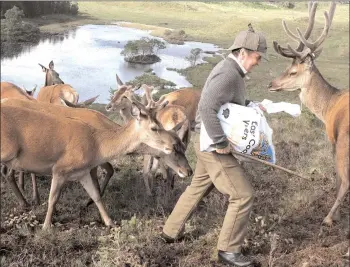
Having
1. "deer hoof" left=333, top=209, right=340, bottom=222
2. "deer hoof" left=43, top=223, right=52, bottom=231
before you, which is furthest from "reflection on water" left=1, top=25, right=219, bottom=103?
"deer hoof" left=333, top=209, right=340, bottom=222

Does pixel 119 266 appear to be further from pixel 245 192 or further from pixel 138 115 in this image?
pixel 138 115

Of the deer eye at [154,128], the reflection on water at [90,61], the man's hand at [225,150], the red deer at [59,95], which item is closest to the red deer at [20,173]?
the deer eye at [154,128]

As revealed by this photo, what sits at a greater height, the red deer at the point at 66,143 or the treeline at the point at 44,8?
the red deer at the point at 66,143

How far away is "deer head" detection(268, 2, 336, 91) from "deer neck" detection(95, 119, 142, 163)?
226cm

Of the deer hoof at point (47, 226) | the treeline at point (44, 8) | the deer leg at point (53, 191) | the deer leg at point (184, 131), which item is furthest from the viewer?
the treeline at point (44, 8)

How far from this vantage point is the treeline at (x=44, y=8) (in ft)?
97.2

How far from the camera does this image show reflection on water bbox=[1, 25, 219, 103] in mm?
17547

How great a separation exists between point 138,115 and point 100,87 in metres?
12.0

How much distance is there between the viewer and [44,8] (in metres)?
31.1

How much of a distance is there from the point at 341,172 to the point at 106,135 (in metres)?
2.65

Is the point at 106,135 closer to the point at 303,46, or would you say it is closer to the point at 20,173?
the point at 20,173

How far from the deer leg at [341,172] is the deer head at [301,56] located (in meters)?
1.62

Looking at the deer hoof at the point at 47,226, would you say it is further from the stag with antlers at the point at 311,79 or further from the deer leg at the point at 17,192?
the stag with antlers at the point at 311,79

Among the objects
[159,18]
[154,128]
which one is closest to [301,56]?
[154,128]
